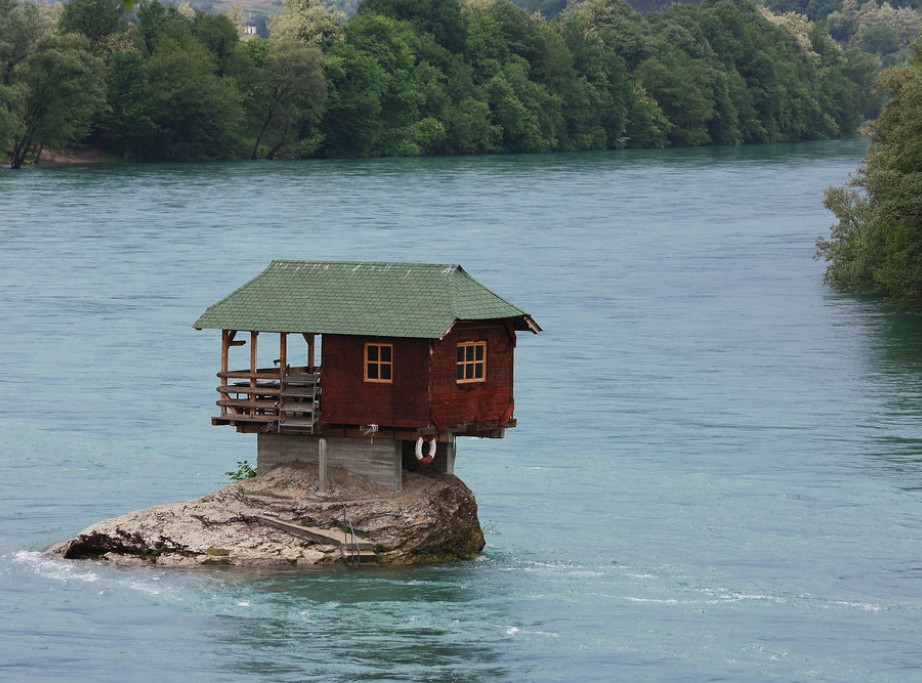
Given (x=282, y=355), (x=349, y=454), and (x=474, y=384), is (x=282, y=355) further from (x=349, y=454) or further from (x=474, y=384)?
(x=474, y=384)

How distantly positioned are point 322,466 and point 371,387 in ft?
5.57

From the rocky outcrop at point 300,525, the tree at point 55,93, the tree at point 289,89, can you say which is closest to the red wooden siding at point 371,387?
the rocky outcrop at point 300,525

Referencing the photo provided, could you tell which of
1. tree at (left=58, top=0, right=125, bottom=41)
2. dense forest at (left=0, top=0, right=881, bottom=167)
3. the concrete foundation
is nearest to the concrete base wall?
the concrete foundation

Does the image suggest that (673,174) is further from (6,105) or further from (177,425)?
(177,425)

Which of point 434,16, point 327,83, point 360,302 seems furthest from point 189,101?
point 360,302

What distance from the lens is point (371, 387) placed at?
1316 inches

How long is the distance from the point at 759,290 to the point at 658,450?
1375 inches

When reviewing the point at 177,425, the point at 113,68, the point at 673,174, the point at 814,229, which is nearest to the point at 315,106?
the point at 113,68

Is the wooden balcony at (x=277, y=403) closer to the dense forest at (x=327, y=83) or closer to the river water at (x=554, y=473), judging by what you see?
the river water at (x=554, y=473)

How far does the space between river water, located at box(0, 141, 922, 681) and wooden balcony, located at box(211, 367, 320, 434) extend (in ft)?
9.42

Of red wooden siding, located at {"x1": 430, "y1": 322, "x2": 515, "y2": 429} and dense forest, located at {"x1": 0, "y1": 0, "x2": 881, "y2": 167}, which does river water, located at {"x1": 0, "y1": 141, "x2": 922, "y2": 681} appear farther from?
dense forest, located at {"x1": 0, "y1": 0, "x2": 881, "y2": 167}

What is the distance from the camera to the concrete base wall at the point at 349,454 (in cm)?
3344

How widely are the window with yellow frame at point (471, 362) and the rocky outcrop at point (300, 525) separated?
75.7 inches

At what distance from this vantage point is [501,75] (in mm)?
183625
